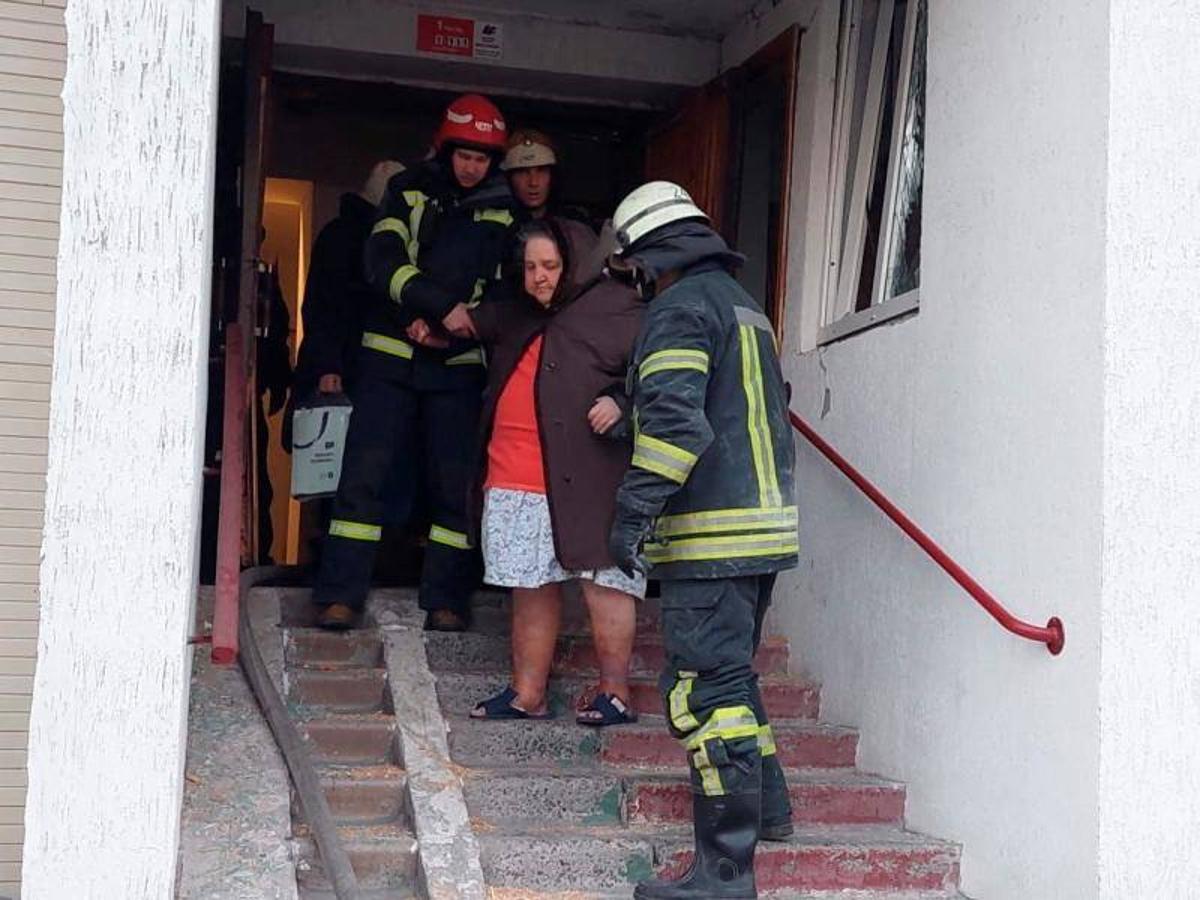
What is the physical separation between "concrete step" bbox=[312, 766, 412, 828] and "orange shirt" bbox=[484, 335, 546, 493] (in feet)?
3.49

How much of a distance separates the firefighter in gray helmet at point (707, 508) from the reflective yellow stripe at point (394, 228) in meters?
1.60

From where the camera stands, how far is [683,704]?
4.57m

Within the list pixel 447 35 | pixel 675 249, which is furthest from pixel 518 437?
pixel 447 35

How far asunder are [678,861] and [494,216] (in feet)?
8.83

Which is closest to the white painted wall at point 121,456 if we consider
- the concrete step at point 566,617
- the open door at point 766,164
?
the concrete step at point 566,617

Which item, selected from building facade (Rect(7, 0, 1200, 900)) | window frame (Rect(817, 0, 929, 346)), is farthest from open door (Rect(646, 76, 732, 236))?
building facade (Rect(7, 0, 1200, 900))

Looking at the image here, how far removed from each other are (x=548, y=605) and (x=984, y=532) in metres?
1.49

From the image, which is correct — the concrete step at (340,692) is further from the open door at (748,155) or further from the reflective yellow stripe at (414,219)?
the open door at (748,155)

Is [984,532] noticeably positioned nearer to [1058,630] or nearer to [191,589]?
[1058,630]

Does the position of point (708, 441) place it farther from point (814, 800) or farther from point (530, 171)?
point (530, 171)

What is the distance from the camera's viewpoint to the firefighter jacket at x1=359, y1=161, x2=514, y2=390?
243 inches

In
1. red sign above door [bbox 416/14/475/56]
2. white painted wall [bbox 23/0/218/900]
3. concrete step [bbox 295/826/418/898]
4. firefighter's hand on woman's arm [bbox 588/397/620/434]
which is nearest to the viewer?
white painted wall [bbox 23/0/218/900]

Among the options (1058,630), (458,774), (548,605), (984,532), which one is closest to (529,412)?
(548,605)

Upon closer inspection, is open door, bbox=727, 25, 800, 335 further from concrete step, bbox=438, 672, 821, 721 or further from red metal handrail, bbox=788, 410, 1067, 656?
concrete step, bbox=438, 672, 821, 721
